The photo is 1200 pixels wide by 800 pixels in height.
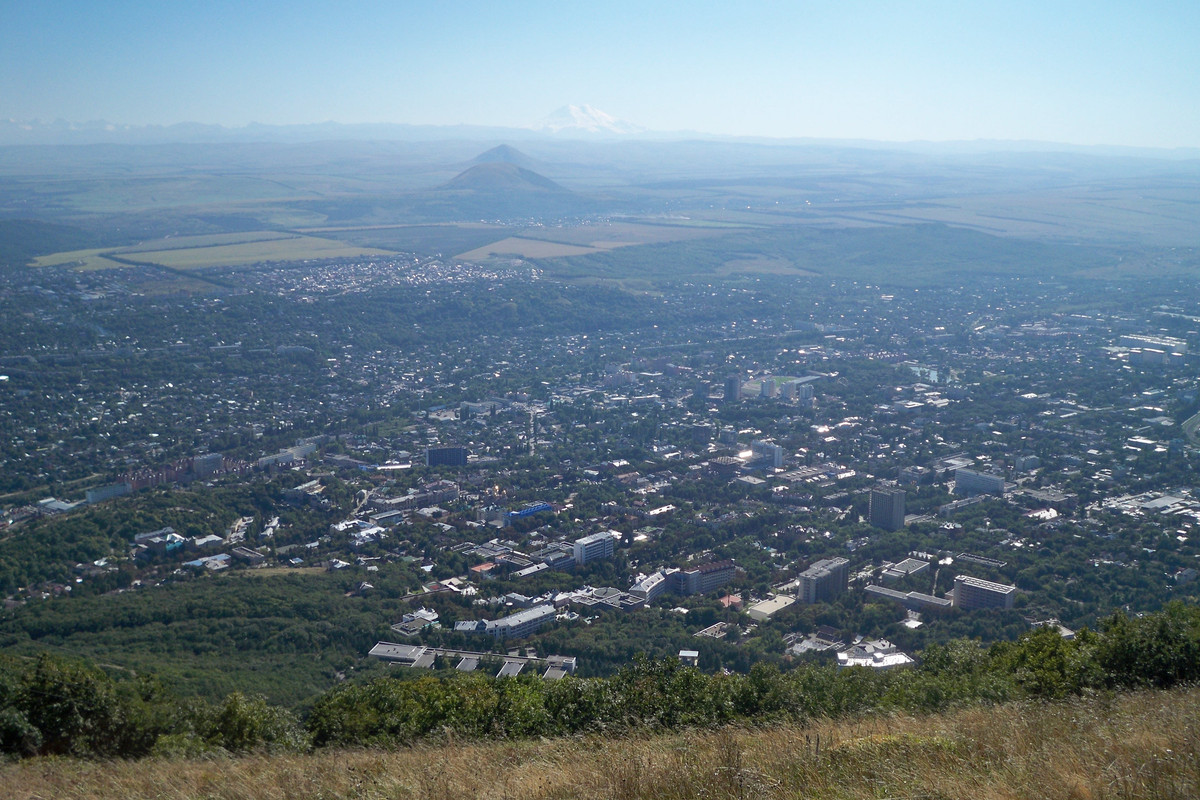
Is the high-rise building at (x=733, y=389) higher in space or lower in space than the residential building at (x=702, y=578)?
higher

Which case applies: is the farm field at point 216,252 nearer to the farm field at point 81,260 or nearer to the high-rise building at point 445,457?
the farm field at point 81,260

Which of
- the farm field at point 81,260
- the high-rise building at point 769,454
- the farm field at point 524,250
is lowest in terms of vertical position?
the high-rise building at point 769,454

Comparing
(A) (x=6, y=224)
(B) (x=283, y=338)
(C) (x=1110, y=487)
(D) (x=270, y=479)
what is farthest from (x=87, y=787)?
(A) (x=6, y=224)

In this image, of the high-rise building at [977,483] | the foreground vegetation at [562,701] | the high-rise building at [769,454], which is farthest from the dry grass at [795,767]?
the high-rise building at [769,454]

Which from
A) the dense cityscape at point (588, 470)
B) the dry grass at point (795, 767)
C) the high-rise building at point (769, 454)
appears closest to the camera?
the dry grass at point (795, 767)

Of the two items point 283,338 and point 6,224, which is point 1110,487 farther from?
point 6,224

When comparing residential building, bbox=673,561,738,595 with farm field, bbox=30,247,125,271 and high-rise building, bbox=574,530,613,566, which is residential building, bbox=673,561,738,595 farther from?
farm field, bbox=30,247,125,271

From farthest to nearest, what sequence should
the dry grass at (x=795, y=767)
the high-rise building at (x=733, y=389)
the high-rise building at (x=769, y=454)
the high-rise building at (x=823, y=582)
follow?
the high-rise building at (x=733, y=389), the high-rise building at (x=769, y=454), the high-rise building at (x=823, y=582), the dry grass at (x=795, y=767)

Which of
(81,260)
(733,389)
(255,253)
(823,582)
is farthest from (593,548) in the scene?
(255,253)
